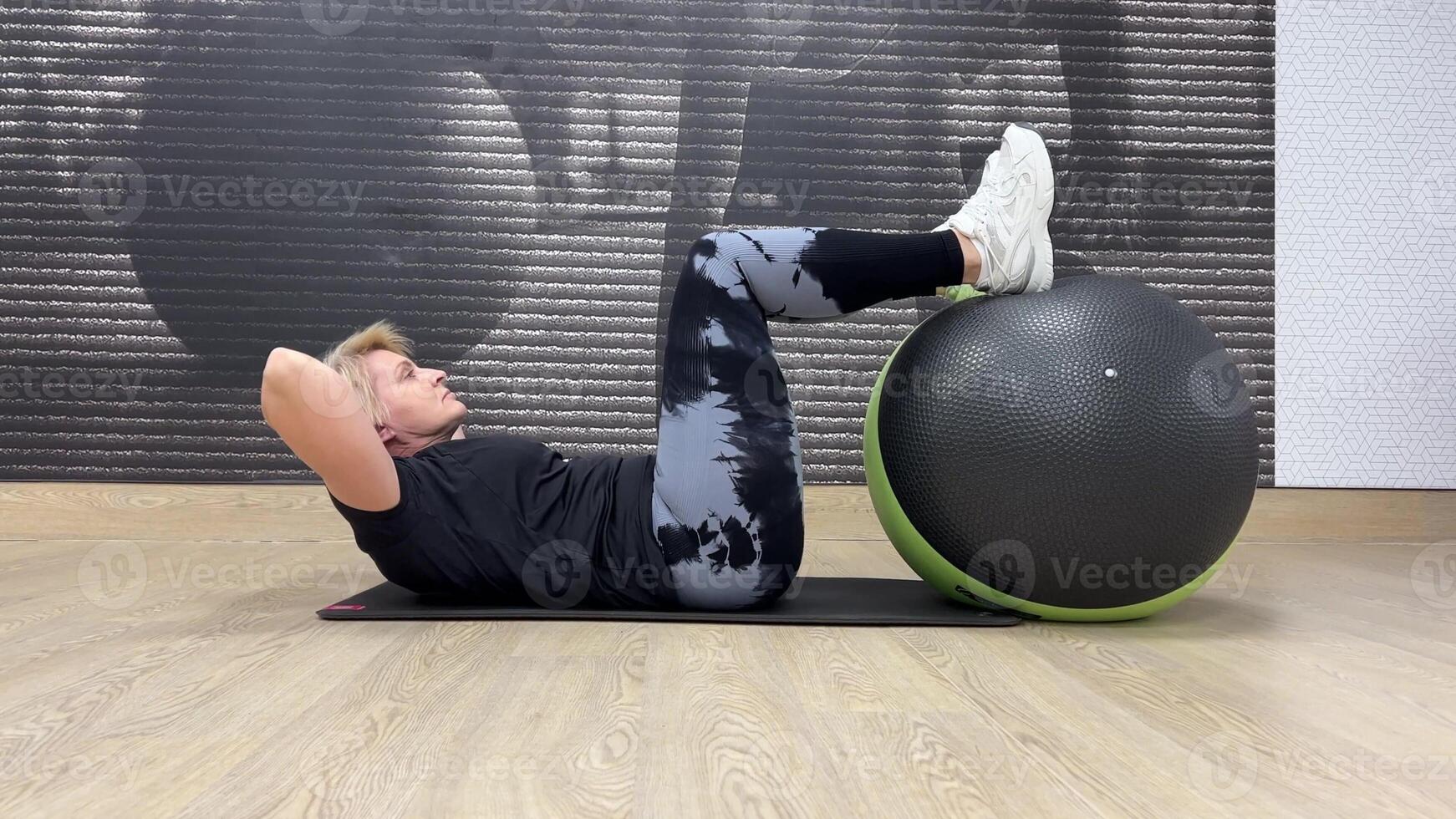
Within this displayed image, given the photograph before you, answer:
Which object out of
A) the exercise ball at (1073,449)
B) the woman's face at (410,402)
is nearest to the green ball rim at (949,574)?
the exercise ball at (1073,449)

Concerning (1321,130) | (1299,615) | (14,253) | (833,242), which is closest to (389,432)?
(833,242)

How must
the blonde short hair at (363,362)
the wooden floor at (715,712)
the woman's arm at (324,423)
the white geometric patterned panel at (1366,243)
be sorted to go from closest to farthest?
the wooden floor at (715,712)
the woman's arm at (324,423)
the blonde short hair at (363,362)
the white geometric patterned panel at (1366,243)

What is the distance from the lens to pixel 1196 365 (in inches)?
66.0

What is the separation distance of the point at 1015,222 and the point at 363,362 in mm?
1147

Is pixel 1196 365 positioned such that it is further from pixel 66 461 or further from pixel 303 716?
pixel 66 461

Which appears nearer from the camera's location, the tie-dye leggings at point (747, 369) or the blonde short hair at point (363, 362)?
the tie-dye leggings at point (747, 369)

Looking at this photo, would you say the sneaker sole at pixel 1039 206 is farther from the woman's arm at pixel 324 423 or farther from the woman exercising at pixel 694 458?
the woman's arm at pixel 324 423

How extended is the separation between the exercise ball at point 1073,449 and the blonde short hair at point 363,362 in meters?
0.90

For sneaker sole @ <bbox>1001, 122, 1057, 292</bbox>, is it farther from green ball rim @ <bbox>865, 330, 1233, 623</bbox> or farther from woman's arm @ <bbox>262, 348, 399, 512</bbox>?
woman's arm @ <bbox>262, 348, 399, 512</bbox>

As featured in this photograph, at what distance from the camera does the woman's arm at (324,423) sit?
157 centimetres

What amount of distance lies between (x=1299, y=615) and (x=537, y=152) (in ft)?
7.51

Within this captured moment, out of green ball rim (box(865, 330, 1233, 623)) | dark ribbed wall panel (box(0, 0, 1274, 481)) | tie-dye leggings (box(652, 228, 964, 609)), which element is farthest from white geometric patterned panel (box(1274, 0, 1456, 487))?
tie-dye leggings (box(652, 228, 964, 609))

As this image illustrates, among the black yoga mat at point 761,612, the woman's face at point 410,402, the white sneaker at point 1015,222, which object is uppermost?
the white sneaker at point 1015,222

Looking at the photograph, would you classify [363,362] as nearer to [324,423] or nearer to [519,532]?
[324,423]
